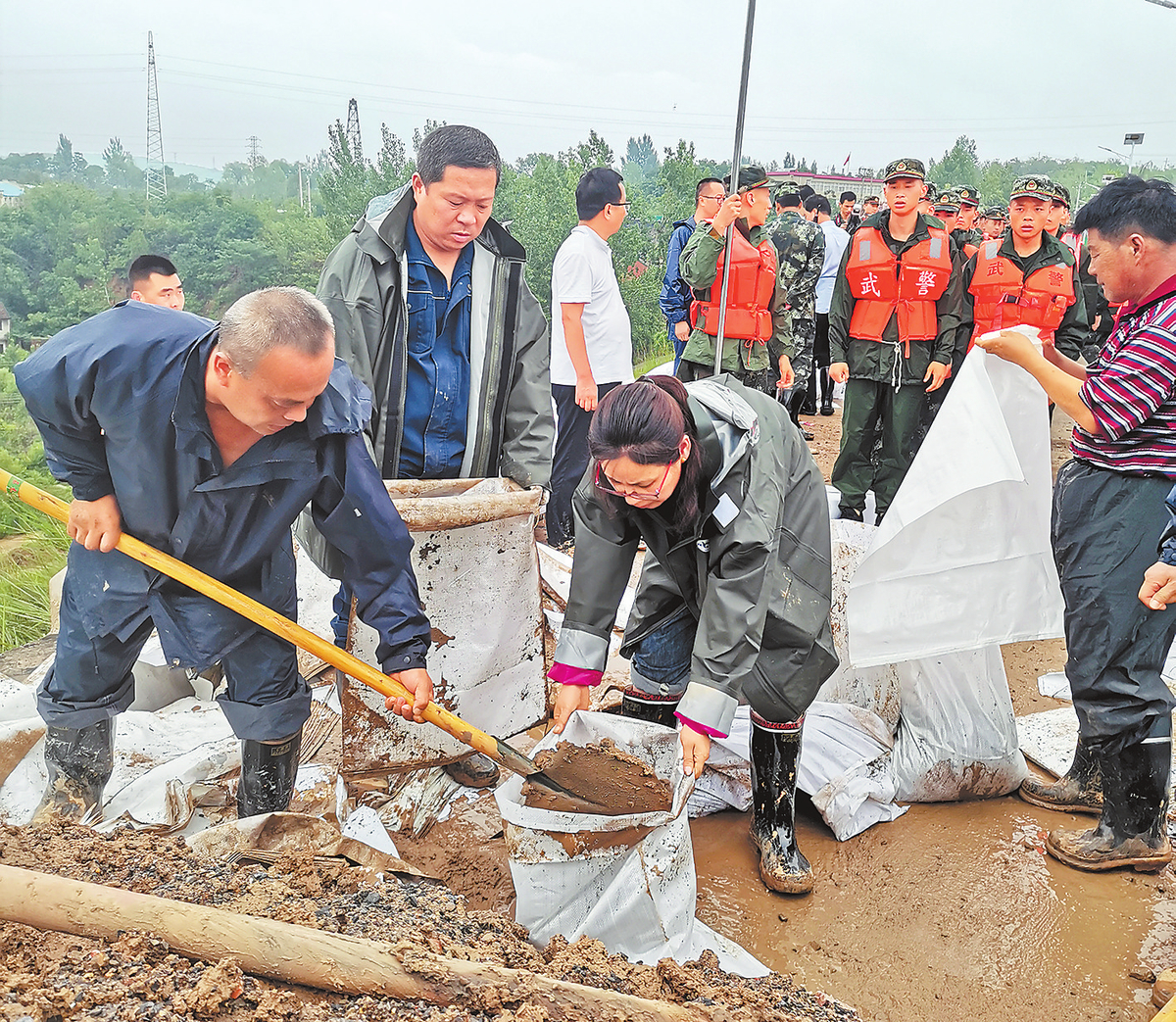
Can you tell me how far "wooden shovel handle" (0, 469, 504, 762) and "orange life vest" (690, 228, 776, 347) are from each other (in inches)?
138

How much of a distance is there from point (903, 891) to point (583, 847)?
3.23 feet

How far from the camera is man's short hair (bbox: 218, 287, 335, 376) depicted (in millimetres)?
1807

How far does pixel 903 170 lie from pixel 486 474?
3283 millimetres

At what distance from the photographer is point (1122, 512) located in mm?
2338

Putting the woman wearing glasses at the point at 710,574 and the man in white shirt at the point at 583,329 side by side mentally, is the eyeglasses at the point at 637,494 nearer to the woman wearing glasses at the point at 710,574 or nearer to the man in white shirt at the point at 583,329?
the woman wearing glasses at the point at 710,574

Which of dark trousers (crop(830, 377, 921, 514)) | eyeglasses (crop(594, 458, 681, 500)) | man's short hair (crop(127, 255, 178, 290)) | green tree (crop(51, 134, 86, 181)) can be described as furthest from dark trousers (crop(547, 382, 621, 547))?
green tree (crop(51, 134, 86, 181))

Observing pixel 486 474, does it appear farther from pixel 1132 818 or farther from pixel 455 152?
pixel 1132 818

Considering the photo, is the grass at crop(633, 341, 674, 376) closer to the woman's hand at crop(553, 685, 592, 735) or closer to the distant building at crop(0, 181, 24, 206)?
the distant building at crop(0, 181, 24, 206)

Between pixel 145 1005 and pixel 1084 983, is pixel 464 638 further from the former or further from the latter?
pixel 1084 983

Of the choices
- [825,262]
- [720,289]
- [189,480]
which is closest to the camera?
[189,480]

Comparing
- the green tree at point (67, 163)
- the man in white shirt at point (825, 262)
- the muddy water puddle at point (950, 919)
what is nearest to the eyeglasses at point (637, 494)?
the muddy water puddle at point (950, 919)

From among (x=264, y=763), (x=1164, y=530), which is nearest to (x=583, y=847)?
(x=264, y=763)

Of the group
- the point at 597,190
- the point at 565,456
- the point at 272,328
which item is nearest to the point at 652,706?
the point at 272,328

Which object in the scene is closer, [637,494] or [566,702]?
[637,494]
